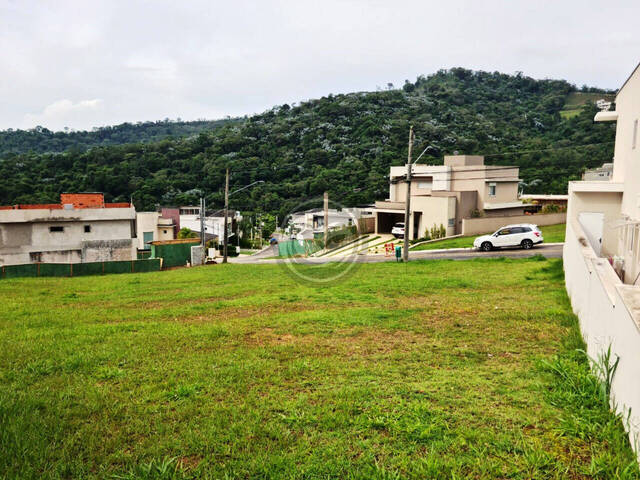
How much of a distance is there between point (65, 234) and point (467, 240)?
104ft

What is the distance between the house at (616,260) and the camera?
15.3 ft

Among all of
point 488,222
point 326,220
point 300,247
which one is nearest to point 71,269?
point 300,247

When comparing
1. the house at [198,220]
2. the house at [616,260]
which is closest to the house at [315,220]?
the house at [616,260]

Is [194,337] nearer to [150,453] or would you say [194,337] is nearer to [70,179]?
[150,453]

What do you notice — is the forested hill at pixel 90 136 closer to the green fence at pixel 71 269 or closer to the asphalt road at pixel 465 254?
the green fence at pixel 71 269

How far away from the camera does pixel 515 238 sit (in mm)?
28141

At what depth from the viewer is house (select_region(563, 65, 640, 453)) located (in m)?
4.66

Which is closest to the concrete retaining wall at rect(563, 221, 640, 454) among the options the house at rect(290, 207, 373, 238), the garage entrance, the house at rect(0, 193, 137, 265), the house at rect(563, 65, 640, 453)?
the house at rect(563, 65, 640, 453)

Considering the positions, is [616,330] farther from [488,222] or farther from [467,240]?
[488,222]

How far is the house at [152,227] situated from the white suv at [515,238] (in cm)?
3098

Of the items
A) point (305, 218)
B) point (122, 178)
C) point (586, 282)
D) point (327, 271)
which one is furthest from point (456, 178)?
point (122, 178)

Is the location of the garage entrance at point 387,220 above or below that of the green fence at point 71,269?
above

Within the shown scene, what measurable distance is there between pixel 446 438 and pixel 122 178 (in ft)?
248

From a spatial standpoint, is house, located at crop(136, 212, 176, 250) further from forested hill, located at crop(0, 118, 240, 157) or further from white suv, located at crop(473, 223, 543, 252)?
forested hill, located at crop(0, 118, 240, 157)
